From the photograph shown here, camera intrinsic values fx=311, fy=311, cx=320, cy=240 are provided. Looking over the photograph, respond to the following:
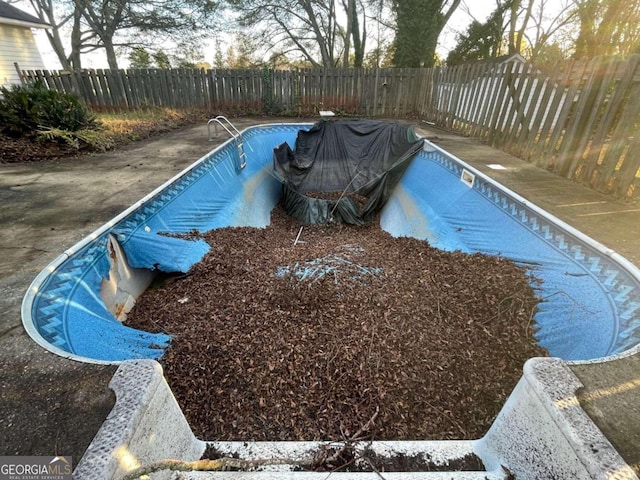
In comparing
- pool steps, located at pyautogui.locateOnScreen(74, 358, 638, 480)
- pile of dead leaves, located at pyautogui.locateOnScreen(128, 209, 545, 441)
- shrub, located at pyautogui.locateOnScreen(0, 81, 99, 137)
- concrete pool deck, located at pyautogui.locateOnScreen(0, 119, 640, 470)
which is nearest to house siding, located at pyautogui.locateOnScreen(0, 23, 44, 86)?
shrub, located at pyautogui.locateOnScreen(0, 81, 99, 137)

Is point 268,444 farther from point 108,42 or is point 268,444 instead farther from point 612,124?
point 108,42

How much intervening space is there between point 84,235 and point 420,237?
3.93 meters

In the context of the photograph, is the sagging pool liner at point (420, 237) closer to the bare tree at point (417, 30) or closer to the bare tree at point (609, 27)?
the bare tree at point (609, 27)

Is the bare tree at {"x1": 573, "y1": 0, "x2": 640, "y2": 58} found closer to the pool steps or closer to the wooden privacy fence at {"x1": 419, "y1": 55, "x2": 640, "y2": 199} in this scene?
the wooden privacy fence at {"x1": 419, "y1": 55, "x2": 640, "y2": 199}

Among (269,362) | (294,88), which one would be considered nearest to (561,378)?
(269,362)

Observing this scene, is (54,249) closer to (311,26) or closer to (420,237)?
(420,237)

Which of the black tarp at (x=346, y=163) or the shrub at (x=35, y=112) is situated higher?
the shrub at (x=35, y=112)

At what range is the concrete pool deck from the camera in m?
1.21

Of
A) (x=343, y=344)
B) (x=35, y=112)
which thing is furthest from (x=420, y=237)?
(x=35, y=112)

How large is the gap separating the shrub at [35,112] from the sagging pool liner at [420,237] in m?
2.91

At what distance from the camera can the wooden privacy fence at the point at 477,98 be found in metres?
3.63

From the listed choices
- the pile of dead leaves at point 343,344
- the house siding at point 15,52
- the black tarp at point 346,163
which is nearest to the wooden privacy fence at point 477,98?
the black tarp at point 346,163

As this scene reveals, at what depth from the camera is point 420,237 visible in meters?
4.48

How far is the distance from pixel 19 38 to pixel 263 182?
519 inches
